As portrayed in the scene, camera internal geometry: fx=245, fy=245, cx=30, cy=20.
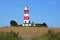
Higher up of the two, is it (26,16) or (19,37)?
(26,16)

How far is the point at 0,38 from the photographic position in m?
14.9

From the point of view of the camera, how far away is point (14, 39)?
1504 centimetres

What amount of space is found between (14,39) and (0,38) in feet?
2.81

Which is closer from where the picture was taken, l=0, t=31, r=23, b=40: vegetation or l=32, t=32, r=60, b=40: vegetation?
l=0, t=31, r=23, b=40: vegetation

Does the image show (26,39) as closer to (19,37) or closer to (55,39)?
(19,37)

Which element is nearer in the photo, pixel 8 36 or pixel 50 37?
pixel 8 36

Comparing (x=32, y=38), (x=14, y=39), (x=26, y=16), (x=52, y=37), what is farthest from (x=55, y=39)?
(x=26, y=16)

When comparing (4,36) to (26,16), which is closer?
(4,36)

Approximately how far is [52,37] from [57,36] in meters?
0.39

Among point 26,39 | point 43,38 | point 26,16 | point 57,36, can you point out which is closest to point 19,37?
point 26,39

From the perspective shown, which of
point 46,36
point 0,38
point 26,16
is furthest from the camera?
point 26,16

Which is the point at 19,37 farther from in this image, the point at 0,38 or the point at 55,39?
the point at 55,39

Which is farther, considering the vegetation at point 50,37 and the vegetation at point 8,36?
the vegetation at point 50,37

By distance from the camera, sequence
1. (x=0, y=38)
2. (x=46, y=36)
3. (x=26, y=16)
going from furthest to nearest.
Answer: (x=26, y=16) → (x=46, y=36) → (x=0, y=38)
